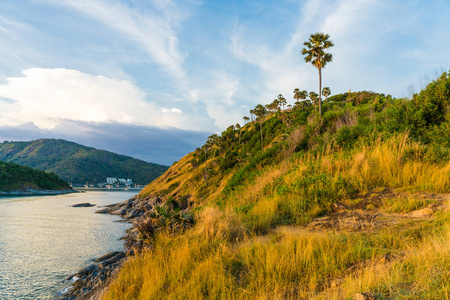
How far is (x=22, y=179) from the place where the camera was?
120m

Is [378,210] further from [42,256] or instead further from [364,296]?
[42,256]

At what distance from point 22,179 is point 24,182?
73.5 inches

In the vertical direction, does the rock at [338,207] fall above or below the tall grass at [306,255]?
above

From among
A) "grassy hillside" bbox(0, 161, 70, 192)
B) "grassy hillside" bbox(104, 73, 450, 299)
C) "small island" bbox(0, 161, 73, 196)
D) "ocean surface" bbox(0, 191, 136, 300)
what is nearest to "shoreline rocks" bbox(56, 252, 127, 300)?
"ocean surface" bbox(0, 191, 136, 300)

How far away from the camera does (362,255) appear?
143 inches

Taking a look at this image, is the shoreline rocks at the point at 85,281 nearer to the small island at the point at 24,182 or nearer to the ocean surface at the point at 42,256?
the ocean surface at the point at 42,256

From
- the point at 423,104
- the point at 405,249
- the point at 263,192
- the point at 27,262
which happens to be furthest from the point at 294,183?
the point at 27,262

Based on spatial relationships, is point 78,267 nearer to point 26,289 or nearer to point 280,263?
point 26,289

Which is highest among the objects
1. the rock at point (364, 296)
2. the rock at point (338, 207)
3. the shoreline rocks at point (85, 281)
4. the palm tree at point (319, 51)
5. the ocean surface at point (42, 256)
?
the palm tree at point (319, 51)

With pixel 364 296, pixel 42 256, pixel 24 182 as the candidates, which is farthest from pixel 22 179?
pixel 364 296

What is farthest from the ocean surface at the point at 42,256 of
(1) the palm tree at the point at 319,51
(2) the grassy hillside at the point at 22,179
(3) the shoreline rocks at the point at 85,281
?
(2) the grassy hillside at the point at 22,179

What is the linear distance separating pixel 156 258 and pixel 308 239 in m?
3.15

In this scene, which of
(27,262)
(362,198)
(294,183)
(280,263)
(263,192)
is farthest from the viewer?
(27,262)

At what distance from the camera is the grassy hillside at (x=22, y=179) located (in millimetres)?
112438
